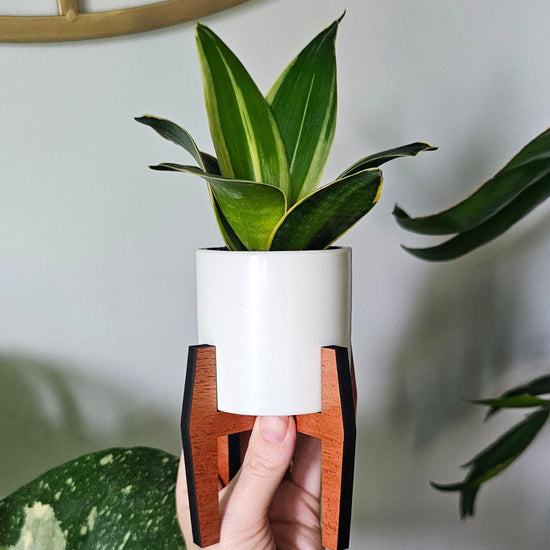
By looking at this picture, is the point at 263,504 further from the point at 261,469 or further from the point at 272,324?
the point at 272,324

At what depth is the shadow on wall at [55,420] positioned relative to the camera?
68 cm

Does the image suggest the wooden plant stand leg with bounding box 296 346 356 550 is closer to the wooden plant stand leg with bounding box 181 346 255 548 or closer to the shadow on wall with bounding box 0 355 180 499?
the wooden plant stand leg with bounding box 181 346 255 548

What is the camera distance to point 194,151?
410 millimetres

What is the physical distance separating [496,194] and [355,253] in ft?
0.95

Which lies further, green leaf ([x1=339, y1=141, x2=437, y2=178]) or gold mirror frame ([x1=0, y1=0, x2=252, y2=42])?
gold mirror frame ([x1=0, y1=0, x2=252, y2=42])

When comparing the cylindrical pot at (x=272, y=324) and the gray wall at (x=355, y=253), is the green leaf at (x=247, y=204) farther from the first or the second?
the gray wall at (x=355, y=253)

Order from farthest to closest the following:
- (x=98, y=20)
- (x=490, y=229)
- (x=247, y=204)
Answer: (x=98, y=20)
(x=490, y=229)
(x=247, y=204)

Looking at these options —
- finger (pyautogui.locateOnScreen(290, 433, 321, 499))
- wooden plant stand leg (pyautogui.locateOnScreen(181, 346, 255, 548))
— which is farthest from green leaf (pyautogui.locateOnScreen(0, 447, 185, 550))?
finger (pyautogui.locateOnScreen(290, 433, 321, 499))

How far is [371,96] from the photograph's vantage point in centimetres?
71

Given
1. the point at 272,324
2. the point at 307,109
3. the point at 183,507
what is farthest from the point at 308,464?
the point at 307,109

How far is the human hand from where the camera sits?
43 cm

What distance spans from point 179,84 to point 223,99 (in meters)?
0.29

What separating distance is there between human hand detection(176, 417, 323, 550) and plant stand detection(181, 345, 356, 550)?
0.02 metres

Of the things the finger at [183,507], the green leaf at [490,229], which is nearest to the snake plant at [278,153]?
the green leaf at [490,229]
